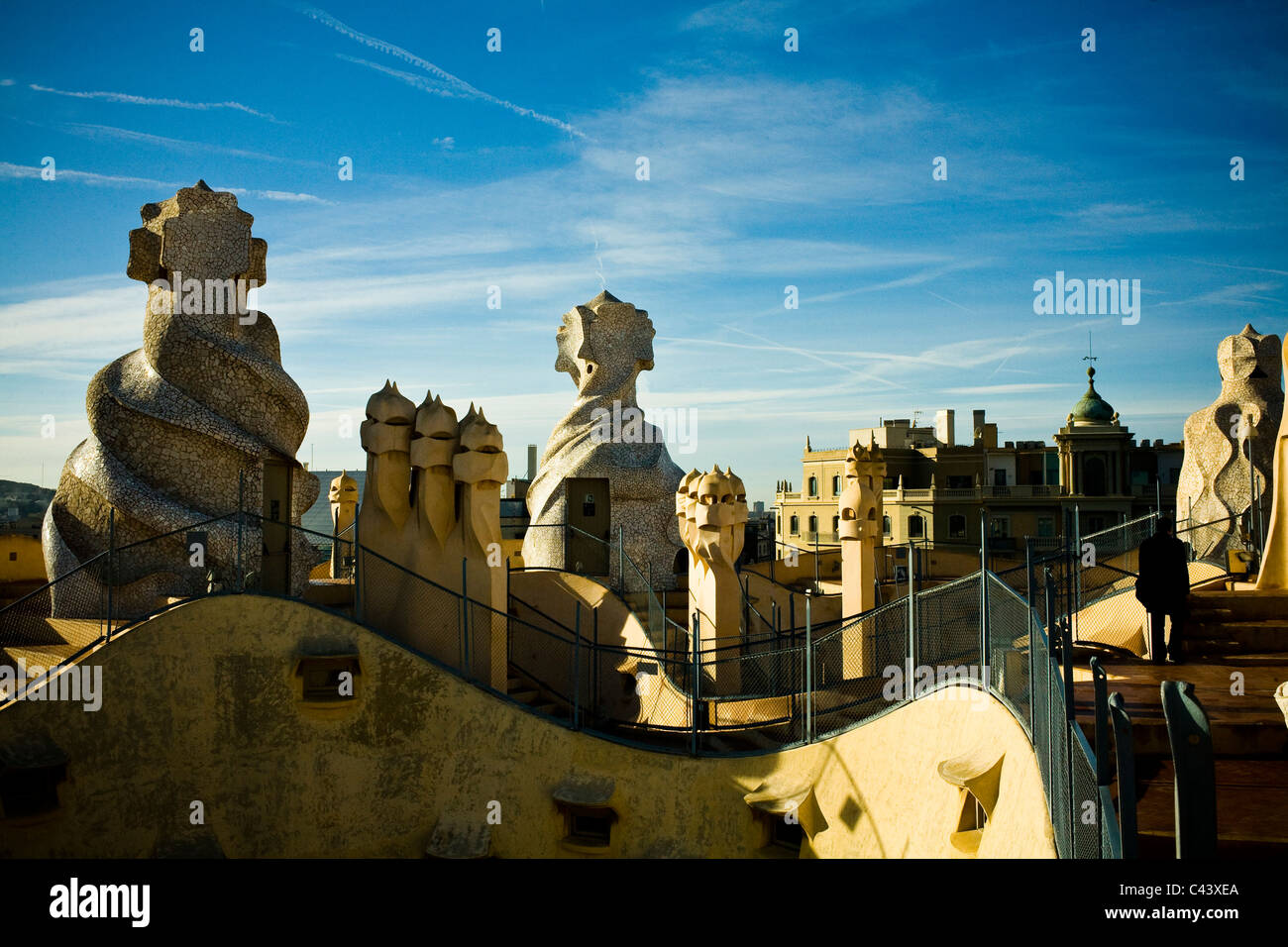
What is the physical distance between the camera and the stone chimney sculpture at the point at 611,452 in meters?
19.7

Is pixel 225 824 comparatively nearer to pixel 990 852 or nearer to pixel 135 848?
pixel 135 848

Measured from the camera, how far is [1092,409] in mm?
41344

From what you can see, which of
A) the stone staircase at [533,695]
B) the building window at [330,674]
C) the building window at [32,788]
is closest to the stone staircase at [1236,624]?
the stone staircase at [533,695]

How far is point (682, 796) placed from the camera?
11633 millimetres

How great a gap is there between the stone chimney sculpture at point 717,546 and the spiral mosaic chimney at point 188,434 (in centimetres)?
541

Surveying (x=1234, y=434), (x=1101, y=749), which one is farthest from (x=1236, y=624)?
(x=1234, y=434)

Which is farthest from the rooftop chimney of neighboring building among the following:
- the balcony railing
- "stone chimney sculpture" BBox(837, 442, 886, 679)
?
"stone chimney sculpture" BBox(837, 442, 886, 679)

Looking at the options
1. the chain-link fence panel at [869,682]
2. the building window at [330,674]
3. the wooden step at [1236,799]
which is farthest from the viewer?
the building window at [330,674]

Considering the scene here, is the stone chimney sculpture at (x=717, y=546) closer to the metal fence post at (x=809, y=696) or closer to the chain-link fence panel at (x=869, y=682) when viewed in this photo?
the chain-link fence panel at (x=869, y=682)

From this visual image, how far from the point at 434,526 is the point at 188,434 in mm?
3587

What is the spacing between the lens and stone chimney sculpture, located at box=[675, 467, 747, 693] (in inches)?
571

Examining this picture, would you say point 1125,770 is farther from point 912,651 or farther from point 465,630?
Result: point 465,630

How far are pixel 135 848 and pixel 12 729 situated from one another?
1.70 metres
